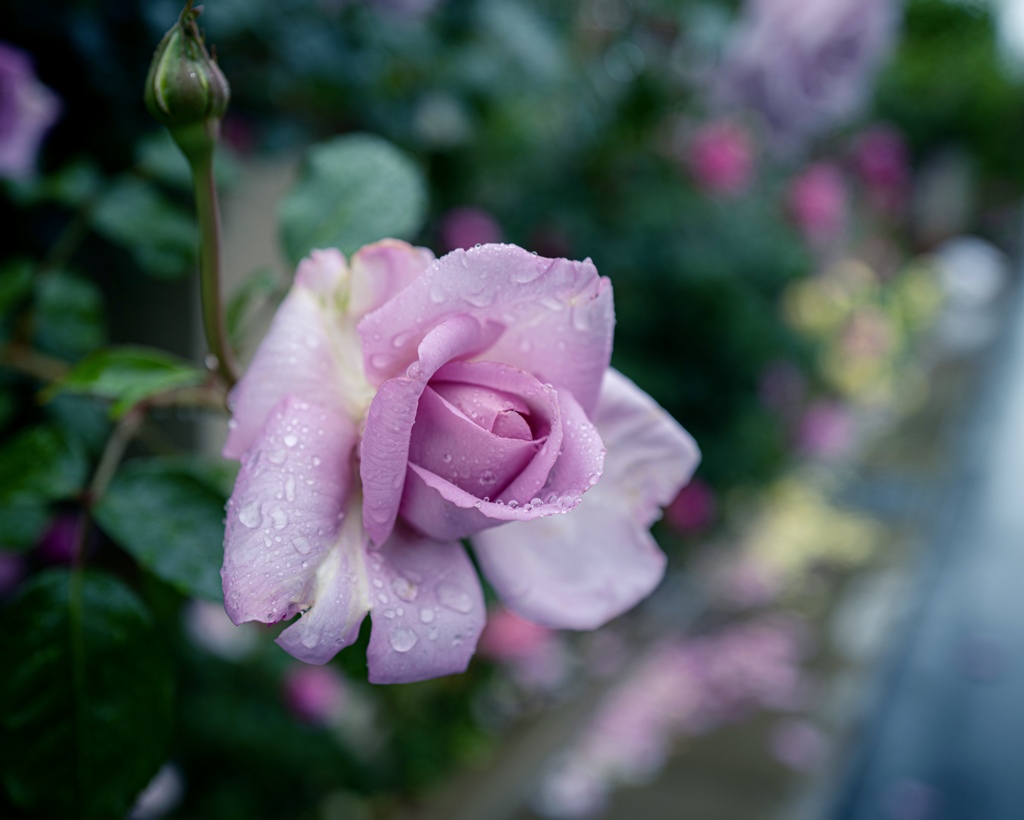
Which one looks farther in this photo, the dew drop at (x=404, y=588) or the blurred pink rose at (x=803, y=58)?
the blurred pink rose at (x=803, y=58)

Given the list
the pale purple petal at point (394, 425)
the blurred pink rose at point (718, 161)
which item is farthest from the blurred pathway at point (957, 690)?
the pale purple petal at point (394, 425)

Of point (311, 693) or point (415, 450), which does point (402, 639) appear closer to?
point (415, 450)

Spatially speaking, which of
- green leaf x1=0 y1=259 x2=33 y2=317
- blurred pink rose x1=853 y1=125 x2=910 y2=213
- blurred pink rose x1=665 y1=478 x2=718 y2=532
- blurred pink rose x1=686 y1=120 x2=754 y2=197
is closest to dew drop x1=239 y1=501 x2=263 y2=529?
green leaf x1=0 y1=259 x2=33 y2=317

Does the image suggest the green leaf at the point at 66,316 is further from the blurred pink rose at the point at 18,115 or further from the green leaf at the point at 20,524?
the green leaf at the point at 20,524

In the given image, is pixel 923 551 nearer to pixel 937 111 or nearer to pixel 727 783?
pixel 727 783

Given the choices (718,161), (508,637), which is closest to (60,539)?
(508,637)

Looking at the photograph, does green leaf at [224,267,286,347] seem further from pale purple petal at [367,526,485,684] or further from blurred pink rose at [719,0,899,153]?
blurred pink rose at [719,0,899,153]
